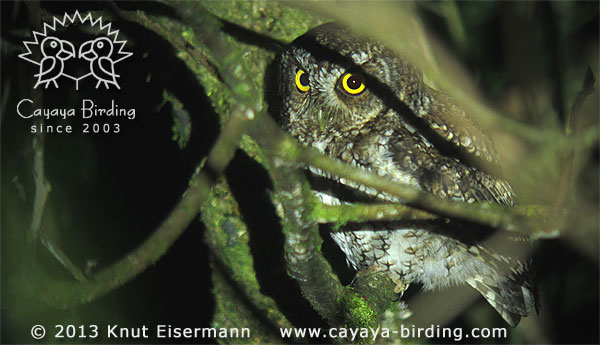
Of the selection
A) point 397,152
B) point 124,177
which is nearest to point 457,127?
point 397,152

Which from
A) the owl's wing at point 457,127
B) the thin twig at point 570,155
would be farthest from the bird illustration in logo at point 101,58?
the thin twig at point 570,155

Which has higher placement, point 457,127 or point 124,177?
point 457,127

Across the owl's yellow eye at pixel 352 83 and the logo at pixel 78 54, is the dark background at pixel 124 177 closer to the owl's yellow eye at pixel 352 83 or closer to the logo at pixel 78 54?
the logo at pixel 78 54

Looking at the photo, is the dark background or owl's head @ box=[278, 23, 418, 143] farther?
owl's head @ box=[278, 23, 418, 143]

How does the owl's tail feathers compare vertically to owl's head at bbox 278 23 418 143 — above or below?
below

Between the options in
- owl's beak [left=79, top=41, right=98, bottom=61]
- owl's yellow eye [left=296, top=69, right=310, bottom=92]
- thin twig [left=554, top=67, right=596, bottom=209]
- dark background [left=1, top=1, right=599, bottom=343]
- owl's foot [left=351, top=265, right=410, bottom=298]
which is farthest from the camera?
owl's yellow eye [left=296, top=69, right=310, bottom=92]

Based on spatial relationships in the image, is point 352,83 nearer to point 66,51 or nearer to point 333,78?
point 333,78

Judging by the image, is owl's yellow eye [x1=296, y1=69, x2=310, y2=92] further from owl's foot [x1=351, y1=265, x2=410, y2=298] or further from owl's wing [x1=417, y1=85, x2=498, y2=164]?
owl's foot [x1=351, y1=265, x2=410, y2=298]

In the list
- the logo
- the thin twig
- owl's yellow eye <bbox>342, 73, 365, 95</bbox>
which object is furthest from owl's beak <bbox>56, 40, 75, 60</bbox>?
the thin twig
